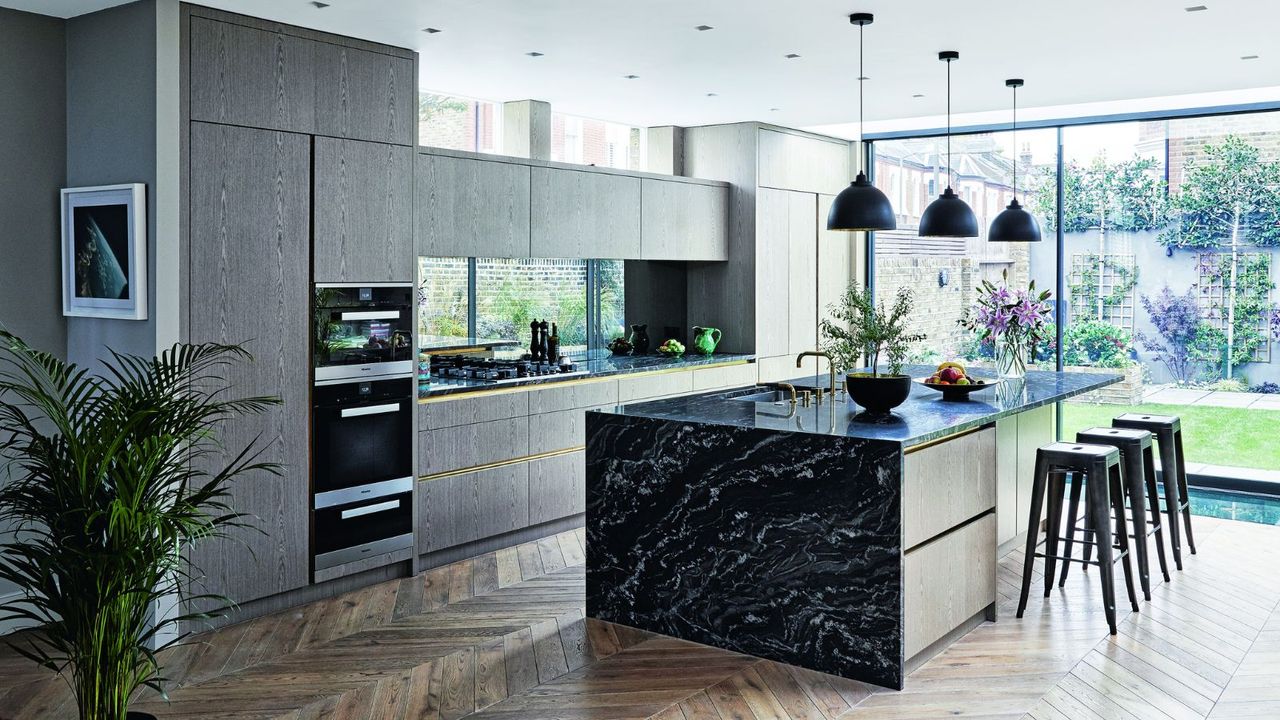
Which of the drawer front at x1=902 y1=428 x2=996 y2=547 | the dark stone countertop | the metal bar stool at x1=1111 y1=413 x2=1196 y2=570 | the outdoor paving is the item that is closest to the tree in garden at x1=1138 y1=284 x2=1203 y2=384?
the outdoor paving

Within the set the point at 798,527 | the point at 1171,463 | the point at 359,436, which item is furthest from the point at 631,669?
the point at 1171,463

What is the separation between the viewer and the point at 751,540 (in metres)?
4.23

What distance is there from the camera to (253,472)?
15.5ft

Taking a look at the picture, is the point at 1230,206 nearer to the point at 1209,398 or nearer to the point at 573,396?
the point at 1209,398

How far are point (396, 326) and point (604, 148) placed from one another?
303 centimetres

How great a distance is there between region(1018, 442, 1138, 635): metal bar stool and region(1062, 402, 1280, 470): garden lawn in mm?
2804

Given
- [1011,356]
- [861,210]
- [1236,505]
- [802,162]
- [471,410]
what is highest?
[802,162]

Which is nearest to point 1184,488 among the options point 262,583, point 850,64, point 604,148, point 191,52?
point 850,64

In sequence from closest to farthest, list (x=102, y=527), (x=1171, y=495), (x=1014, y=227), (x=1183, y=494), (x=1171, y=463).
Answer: (x=102, y=527) → (x=1171, y=495) → (x=1171, y=463) → (x=1183, y=494) → (x=1014, y=227)

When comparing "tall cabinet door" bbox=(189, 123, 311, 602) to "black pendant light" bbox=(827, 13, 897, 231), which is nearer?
"tall cabinet door" bbox=(189, 123, 311, 602)

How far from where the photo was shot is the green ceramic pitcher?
7.80 metres

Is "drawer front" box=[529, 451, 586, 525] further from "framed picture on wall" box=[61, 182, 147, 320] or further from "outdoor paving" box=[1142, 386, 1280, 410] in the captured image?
"outdoor paving" box=[1142, 386, 1280, 410]

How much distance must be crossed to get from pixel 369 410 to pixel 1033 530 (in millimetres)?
3111

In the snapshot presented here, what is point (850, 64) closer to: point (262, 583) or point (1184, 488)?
point (1184, 488)
